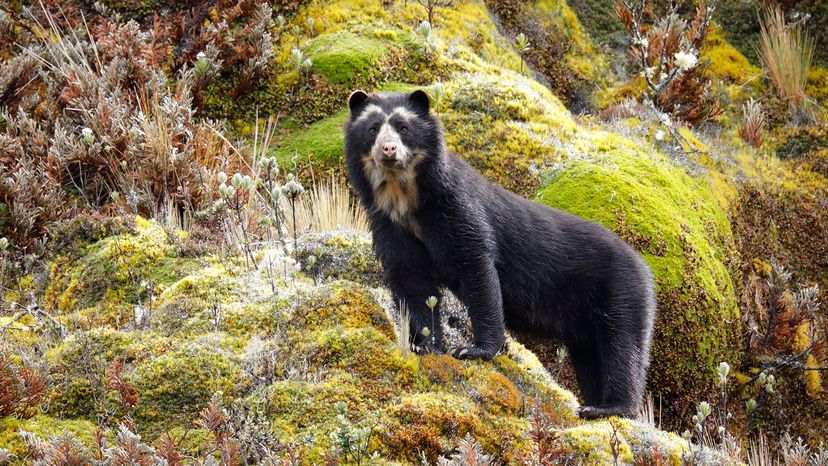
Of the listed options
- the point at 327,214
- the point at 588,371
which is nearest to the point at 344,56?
the point at 327,214

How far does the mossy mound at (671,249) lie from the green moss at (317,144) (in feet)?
7.54

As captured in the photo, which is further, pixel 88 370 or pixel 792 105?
pixel 792 105

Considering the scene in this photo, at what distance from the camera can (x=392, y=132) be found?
16.7 feet

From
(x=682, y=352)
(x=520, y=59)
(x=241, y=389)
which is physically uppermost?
(x=520, y=59)

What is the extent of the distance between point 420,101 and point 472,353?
5.96ft

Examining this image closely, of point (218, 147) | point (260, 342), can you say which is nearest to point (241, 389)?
point (260, 342)

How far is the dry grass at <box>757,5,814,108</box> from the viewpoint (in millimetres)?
10844

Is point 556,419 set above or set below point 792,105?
below

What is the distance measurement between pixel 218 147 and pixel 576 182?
3.65m

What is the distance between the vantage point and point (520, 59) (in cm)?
1053

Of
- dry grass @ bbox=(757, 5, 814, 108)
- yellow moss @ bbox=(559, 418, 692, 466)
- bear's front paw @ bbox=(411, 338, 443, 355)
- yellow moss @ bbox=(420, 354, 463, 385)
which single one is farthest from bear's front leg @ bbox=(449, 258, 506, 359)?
dry grass @ bbox=(757, 5, 814, 108)

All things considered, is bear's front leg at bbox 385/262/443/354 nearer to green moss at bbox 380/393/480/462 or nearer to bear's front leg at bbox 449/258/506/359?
bear's front leg at bbox 449/258/506/359

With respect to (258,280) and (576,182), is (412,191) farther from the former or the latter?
(576,182)

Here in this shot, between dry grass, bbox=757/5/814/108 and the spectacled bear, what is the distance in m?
6.63
